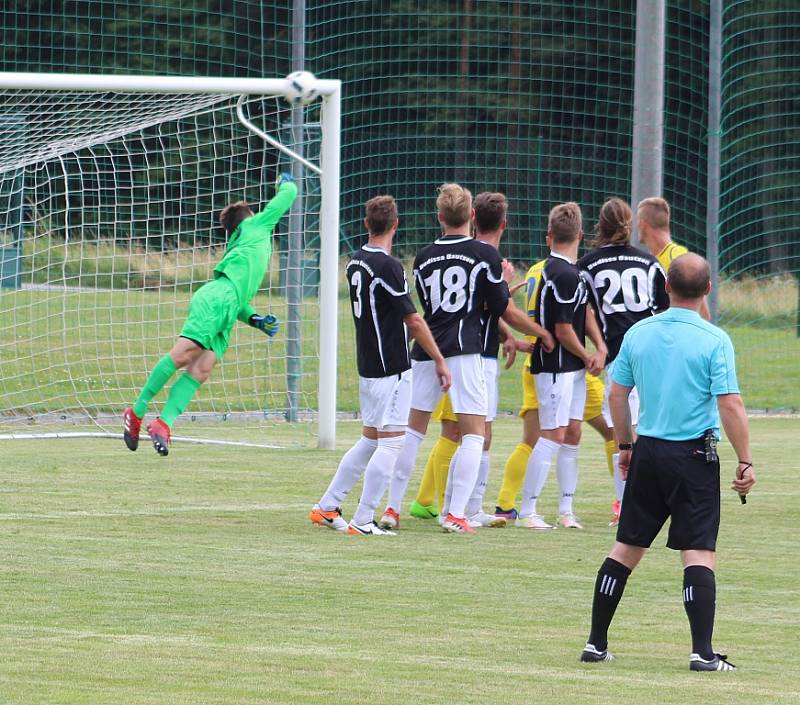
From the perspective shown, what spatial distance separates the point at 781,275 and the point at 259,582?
12.8m

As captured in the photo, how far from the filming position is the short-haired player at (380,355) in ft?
28.2

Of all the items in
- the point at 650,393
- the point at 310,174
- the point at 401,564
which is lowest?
the point at 401,564

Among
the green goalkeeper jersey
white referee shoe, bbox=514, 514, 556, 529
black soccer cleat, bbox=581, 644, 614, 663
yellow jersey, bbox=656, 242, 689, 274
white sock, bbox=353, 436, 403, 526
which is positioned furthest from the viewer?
the green goalkeeper jersey

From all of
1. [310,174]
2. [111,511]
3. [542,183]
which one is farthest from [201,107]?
[542,183]

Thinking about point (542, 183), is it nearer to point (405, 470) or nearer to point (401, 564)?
point (405, 470)

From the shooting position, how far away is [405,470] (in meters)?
9.12

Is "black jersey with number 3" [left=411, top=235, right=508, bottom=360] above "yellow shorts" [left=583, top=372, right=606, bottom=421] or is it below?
above

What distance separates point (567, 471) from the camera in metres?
9.46

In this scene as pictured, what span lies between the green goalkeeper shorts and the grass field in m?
1.25

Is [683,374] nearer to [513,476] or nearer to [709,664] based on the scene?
[709,664]

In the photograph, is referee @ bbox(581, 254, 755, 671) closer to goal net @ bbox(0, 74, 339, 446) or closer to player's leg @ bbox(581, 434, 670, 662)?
player's leg @ bbox(581, 434, 670, 662)

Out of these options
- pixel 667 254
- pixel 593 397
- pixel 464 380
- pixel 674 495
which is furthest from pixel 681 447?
pixel 593 397

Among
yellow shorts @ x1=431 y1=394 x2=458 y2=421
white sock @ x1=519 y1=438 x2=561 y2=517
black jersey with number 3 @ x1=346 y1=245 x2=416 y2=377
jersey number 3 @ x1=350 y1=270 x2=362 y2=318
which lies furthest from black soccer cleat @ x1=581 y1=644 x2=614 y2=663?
yellow shorts @ x1=431 y1=394 x2=458 y2=421

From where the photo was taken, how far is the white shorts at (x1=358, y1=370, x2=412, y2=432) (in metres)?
8.66
